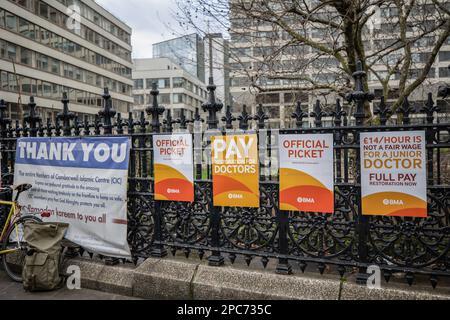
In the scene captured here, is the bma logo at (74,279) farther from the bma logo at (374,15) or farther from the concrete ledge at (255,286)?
the bma logo at (374,15)

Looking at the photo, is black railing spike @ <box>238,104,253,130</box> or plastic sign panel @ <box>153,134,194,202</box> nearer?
black railing spike @ <box>238,104,253,130</box>

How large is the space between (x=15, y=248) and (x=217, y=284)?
3.21 metres

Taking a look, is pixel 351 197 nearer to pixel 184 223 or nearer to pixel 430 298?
pixel 430 298

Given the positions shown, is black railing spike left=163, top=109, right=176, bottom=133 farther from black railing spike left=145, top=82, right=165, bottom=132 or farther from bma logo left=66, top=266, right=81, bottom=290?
bma logo left=66, top=266, right=81, bottom=290

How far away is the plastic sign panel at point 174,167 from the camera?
4605mm

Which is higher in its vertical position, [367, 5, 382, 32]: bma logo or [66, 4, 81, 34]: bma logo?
[66, 4, 81, 34]: bma logo

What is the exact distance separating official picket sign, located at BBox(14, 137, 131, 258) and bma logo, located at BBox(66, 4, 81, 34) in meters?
59.7

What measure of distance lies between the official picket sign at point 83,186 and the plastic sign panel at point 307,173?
2.10 m

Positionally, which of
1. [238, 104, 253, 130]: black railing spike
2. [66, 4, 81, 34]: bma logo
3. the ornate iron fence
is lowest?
the ornate iron fence

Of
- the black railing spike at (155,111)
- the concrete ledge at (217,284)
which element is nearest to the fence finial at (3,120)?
the concrete ledge at (217,284)

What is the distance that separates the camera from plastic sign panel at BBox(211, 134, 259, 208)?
168 inches

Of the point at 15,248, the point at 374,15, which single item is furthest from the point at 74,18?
the point at 15,248

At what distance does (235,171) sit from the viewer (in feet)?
14.3

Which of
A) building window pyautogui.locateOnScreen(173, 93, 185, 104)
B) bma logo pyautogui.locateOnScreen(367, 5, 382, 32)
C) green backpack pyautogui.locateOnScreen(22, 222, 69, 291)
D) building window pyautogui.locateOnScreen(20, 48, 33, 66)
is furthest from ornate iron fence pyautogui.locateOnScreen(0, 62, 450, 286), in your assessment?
building window pyautogui.locateOnScreen(173, 93, 185, 104)
